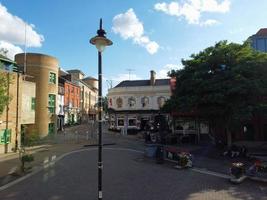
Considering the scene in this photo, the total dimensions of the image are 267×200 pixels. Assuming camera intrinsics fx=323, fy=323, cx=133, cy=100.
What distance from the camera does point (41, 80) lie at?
135ft

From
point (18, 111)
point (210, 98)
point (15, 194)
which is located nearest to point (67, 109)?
point (18, 111)

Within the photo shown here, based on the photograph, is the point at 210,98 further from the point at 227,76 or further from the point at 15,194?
the point at 15,194

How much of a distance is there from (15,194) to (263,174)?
1302 cm

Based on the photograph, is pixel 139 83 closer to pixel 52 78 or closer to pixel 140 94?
pixel 140 94

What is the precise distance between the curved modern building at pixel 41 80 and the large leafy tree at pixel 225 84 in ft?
66.8

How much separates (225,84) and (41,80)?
2528 cm

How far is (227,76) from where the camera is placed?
79.5ft

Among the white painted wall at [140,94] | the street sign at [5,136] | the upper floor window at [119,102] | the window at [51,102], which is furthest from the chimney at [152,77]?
the street sign at [5,136]

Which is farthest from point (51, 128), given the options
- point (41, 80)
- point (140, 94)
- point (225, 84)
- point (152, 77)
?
point (225, 84)

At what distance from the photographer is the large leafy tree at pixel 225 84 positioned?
23.1 m

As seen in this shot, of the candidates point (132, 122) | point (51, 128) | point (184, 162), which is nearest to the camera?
point (184, 162)

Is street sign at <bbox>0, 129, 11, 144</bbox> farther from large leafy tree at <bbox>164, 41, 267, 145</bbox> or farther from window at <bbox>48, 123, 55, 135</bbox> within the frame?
large leafy tree at <bbox>164, 41, 267, 145</bbox>

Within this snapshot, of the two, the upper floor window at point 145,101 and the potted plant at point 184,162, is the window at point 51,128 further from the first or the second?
the potted plant at point 184,162

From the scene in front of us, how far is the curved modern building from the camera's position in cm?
4059
